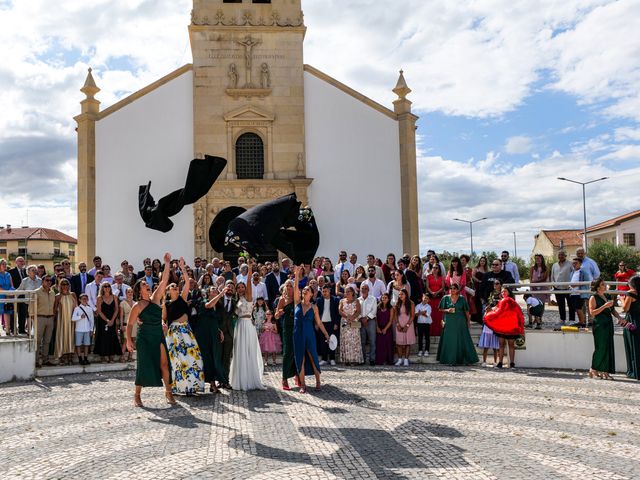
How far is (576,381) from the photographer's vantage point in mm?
10023

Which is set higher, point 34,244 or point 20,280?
point 34,244

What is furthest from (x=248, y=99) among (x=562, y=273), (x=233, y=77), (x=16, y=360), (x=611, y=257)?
(x=611, y=257)

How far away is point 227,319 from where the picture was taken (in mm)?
9742

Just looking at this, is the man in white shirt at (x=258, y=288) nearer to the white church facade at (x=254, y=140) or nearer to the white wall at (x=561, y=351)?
the white wall at (x=561, y=351)

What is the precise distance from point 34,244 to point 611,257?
64881 mm

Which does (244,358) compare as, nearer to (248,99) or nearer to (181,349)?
(181,349)

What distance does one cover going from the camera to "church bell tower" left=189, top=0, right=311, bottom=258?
21484 millimetres

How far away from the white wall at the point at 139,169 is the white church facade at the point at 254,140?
4cm

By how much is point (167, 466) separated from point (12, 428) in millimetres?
2766

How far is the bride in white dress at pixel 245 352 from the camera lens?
9469mm

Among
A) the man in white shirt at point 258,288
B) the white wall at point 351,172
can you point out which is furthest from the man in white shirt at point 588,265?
the white wall at point 351,172

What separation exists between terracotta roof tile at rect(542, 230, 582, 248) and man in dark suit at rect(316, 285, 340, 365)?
59.5 metres

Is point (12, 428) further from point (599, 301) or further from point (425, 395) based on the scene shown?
point (599, 301)

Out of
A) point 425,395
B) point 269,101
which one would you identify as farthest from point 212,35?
point 425,395
